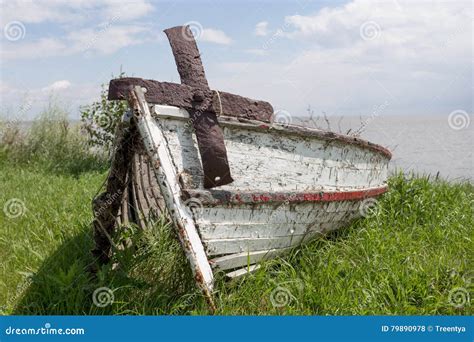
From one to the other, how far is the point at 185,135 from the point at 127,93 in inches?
19.2

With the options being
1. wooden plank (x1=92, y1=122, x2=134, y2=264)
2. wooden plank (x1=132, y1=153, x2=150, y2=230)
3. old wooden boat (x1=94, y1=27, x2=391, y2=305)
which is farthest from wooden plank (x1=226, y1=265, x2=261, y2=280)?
wooden plank (x1=132, y1=153, x2=150, y2=230)

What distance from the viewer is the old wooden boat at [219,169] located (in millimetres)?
3465

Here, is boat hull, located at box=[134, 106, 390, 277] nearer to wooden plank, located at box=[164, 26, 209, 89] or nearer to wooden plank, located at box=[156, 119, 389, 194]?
wooden plank, located at box=[156, 119, 389, 194]

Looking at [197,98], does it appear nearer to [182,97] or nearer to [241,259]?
[182,97]

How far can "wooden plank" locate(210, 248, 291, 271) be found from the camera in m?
3.68

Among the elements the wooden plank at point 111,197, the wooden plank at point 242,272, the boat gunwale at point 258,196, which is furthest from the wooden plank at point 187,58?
the wooden plank at point 242,272

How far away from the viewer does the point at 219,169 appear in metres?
3.56

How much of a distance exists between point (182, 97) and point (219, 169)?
1.80ft

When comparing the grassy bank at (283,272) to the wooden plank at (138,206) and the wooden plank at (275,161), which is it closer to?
the wooden plank at (138,206)

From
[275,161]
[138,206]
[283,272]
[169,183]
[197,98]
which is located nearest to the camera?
[169,183]

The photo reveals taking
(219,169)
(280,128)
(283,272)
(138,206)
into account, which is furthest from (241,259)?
(138,206)

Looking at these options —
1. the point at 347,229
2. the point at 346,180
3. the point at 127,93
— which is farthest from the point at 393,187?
the point at 127,93

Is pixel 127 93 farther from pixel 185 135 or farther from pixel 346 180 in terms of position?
pixel 346 180

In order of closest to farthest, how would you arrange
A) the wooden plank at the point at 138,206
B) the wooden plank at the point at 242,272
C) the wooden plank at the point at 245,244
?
the wooden plank at the point at 245,244 → the wooden plank at the point at 242,272 → the wooden plank at the point at 138,206
